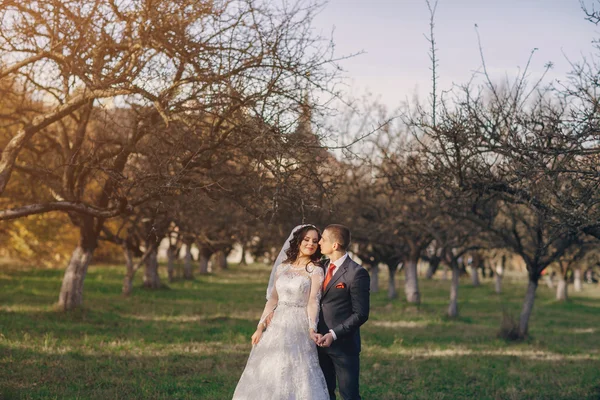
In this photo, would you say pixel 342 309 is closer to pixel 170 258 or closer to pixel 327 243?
pixel 327 243

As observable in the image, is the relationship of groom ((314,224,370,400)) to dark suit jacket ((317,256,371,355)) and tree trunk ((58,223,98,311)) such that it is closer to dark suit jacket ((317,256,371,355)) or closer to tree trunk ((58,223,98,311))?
dark suit jacket ((317,256,371,355))

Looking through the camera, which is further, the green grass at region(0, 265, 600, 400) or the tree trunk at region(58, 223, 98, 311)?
the tree trunk at region(58, 223, 98, 311)

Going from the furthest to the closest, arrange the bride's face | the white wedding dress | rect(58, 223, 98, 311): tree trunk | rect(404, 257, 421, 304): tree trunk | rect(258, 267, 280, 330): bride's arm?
1. rect(404, 257, 421, 304): tree trunk
2. rect(58, 223, 98, 311): tree trunk
3. rect(258, 267, 280, 330): bride's arm
4. the bride's face
5. the white wedding dress

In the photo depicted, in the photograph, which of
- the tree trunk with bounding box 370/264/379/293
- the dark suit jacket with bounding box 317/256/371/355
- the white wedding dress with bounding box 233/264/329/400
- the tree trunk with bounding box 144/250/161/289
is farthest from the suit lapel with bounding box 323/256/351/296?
the tree trunk with bounding box 370/264/379/293

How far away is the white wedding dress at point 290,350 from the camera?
7406 millimetres

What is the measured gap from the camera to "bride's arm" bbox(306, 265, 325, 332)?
7.43 metres

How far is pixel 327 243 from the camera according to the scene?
7379 millimetres

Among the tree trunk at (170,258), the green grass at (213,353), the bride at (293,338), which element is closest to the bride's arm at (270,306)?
the bride at (293,338)

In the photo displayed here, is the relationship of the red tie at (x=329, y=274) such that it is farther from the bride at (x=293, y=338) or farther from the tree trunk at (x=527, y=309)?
the tree trunk at (x=527, y=309)

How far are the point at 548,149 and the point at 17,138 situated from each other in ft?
31.4

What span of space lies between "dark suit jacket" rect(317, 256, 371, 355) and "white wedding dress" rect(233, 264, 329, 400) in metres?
0.14

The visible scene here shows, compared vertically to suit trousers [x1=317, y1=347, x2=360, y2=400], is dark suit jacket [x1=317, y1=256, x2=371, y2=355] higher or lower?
higher

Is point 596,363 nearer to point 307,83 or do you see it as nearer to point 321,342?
point 307,83

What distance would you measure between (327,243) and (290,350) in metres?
1.17
